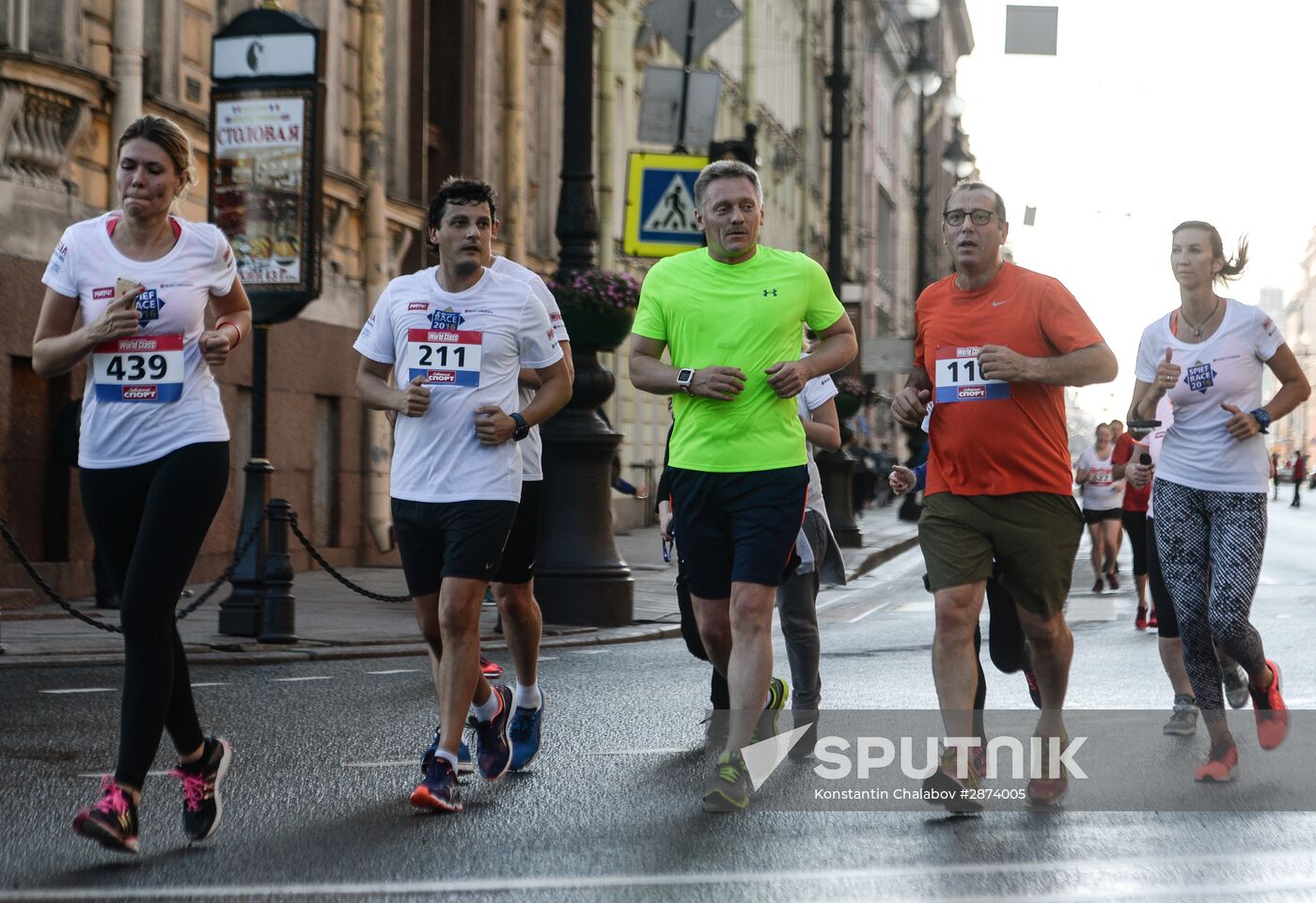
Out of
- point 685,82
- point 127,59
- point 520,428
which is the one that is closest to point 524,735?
point 520,428

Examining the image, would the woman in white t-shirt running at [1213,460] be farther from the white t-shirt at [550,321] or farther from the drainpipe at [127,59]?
the drainpipe at [127,59]

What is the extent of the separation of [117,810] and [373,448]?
1671 cm

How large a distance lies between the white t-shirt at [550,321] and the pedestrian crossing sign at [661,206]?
9.22 meters

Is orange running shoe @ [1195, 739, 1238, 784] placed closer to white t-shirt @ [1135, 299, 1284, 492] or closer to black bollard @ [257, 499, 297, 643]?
white t-shirt @ [1135, 299, 1284, 492]

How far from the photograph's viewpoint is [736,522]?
6.62 m

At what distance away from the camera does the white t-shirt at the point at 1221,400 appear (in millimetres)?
7332

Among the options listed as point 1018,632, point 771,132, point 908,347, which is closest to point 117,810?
point 1018,632

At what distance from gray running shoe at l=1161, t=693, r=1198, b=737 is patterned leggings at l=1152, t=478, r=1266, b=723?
Answer: 74cm

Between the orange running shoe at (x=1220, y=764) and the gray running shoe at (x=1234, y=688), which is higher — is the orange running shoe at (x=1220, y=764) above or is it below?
below

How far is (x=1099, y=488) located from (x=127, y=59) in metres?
9.05

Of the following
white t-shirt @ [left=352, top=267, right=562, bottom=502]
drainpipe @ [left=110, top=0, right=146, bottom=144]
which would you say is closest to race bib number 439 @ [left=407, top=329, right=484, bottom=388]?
white t-shirt @ [left=352, top=267, right=562, bottom=502]

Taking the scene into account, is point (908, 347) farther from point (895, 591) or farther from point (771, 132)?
point (771, 132)

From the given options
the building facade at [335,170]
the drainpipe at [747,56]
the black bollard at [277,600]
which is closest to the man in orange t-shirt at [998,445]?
the black bollard at [277,600]

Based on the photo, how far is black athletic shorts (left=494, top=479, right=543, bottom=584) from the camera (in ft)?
23.3
